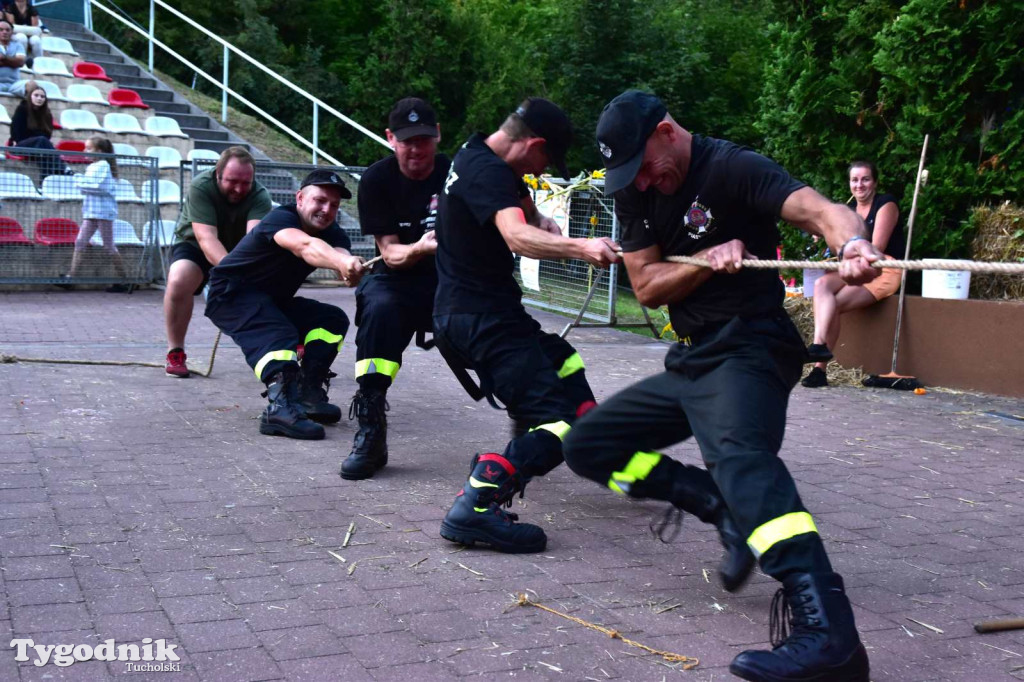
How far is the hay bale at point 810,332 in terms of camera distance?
8.91 metres

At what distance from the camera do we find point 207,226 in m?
7.75

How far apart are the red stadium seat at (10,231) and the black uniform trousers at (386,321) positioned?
8.28 meters

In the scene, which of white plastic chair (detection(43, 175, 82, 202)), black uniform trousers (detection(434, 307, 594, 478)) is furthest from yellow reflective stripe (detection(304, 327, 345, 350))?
white plastic chair (detection(43, 175, 82, 202))

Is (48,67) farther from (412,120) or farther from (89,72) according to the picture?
(412,120)

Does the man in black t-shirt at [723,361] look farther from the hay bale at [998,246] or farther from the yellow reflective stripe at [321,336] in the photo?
the hay bale at [998,246]

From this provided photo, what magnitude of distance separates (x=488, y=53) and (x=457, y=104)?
4.20ft

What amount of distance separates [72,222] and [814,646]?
453 inches

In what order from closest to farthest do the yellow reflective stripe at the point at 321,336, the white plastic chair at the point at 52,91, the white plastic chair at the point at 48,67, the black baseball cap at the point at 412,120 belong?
the black baseball cap at the point at 412,120 < the yellow reflective stripe at the point at 321,336 < the white plastic chair at the point at 52,91 < the white plastic chair at the point at 48,67

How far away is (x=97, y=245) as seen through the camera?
508 inches

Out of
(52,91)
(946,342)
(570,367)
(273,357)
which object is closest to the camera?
(570,367)

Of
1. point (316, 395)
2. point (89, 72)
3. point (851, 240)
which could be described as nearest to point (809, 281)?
point (316, 395)

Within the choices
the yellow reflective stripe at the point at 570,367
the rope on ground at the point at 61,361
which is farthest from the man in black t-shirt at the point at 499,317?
the rope on ground at the point at 61,361

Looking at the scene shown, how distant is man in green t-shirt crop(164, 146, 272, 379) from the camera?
771 cm

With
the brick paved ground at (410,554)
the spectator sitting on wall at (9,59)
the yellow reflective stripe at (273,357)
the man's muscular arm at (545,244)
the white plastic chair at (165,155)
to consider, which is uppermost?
the spectator sitting on wall at (9,59)
